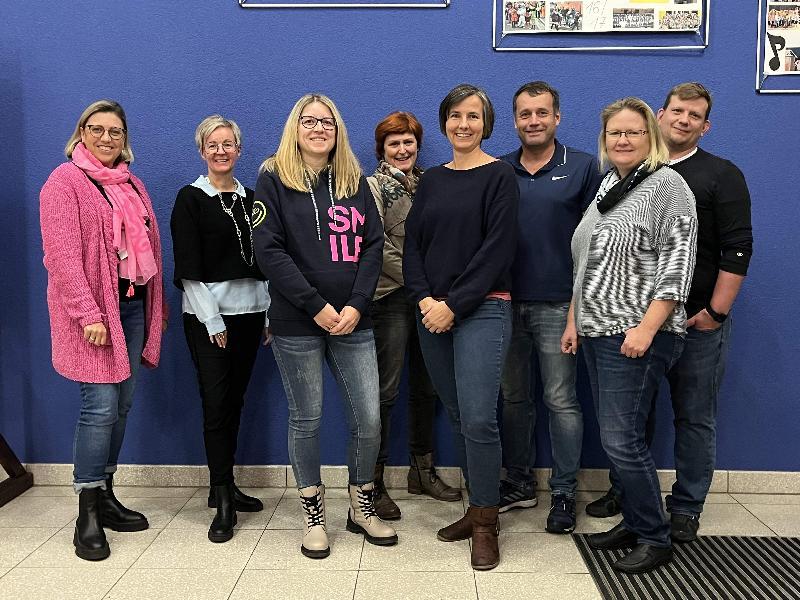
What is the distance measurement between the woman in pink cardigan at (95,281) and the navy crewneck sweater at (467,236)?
3.37ft

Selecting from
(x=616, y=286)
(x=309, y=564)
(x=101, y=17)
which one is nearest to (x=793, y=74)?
(x=616, y=286)

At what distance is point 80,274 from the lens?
2.20 meters

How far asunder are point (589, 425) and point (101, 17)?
2.75 metres

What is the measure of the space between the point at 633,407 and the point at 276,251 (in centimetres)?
A: 125

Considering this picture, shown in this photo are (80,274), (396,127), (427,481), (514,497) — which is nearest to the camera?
(80,274)

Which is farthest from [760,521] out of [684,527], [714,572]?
[714,572]

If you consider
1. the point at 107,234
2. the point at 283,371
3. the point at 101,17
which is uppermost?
the point at 101,17

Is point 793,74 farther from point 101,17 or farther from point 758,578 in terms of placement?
point 101,17

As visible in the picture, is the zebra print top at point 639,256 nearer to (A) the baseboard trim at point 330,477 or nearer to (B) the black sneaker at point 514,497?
(B) the black sneaker at point 514,497

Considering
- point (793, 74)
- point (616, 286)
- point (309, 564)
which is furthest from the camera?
point (793, 74)

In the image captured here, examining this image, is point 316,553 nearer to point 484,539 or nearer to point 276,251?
point 484,539

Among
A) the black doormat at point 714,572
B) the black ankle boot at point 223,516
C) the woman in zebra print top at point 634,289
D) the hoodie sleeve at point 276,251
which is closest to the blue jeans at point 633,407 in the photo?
the woman in zebra print top at point 634,289

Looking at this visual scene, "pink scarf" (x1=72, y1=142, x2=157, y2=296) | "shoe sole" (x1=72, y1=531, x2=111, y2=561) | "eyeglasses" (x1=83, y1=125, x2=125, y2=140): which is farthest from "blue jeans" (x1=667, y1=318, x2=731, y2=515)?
"eyeglasses" (x1=83, y1=125, x2=125, y2=140)

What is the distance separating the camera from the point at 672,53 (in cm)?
273
